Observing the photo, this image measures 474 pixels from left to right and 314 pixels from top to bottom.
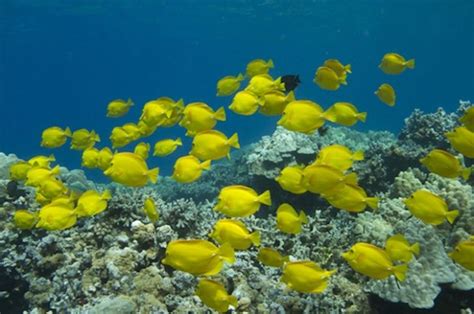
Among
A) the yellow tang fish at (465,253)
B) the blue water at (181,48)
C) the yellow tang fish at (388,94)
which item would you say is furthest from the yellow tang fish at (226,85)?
the blue water at (181,48)

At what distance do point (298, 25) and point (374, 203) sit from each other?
70.6 meters

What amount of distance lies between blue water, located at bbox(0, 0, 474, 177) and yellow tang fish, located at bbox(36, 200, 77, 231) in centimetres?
4034

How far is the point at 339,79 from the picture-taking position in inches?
272

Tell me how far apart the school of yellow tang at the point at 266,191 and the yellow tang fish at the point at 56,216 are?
1cm

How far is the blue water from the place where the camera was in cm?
5850

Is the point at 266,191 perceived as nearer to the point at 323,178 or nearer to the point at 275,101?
the point at 323,178

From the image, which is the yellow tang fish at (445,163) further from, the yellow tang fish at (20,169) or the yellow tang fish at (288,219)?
the yellow tang fish at (20,169)

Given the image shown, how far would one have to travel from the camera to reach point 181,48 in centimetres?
10531

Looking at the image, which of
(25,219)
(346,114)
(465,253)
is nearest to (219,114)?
(346,114)

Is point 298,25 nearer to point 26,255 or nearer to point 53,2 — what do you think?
point 53,2

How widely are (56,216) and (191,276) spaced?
1.82 meters

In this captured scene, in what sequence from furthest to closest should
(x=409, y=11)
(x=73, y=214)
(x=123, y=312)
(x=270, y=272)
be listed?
(x=409, y=11) → (x=270, y=272) → (x=73, y=214) → (x=123, y=312)

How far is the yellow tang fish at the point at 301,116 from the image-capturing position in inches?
223

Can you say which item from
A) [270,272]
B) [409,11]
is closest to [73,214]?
[270,272]
